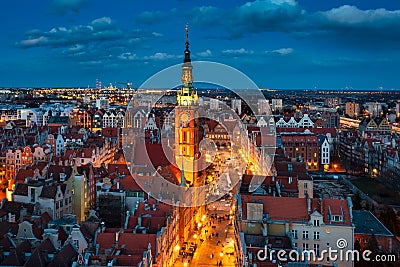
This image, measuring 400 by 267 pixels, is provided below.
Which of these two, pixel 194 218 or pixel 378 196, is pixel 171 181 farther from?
→ pixel 378 196

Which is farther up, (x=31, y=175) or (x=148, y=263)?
(x=31, y=175)

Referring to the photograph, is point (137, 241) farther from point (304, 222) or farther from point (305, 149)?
point (305, 149)

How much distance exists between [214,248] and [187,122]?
11.6 m

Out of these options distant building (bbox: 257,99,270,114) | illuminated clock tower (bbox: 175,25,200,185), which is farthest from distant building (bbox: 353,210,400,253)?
distant building (bbox: 257,99,270,114)

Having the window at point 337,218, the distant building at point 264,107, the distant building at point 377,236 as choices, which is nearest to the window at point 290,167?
the distant building at point 377,236

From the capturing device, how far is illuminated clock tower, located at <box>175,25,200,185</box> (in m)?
37.3

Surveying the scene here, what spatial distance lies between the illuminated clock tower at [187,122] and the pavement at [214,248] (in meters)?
4.57

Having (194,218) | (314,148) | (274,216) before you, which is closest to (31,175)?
(194,218)

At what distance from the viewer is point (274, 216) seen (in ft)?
80.0

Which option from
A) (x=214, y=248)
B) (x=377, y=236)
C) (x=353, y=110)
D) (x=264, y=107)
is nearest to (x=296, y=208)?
(x=377, y=236)

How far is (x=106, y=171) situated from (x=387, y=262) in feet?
73.9

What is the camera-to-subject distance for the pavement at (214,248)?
27.4 meters

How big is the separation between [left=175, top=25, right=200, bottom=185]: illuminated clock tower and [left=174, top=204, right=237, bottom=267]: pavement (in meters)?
4.57

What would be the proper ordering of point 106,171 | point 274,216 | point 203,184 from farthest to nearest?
point 203,184, point 106,171, point 274,216
